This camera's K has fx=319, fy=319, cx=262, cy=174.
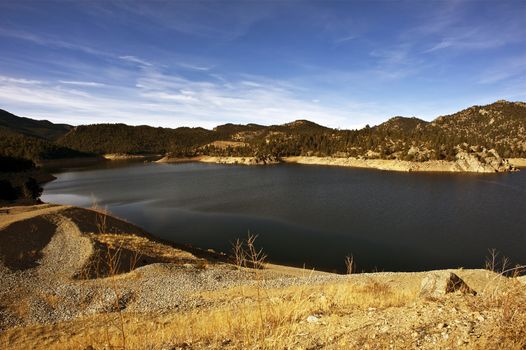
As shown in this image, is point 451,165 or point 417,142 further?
point 417,142

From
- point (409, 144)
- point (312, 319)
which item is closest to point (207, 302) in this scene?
point (312, 319)

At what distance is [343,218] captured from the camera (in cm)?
3931

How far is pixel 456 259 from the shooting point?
25859 millimetres

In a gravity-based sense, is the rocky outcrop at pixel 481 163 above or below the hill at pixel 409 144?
below

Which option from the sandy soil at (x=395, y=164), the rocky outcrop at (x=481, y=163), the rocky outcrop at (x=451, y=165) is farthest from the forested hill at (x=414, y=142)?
the sandy soil at (x=395, y=164)

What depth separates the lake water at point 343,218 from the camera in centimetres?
2745

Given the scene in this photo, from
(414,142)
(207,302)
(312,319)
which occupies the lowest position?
(207,302)

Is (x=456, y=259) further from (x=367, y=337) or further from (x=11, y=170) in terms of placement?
(x=11, y=170)

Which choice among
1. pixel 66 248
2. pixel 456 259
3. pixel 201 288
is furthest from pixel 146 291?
pixel 456 259

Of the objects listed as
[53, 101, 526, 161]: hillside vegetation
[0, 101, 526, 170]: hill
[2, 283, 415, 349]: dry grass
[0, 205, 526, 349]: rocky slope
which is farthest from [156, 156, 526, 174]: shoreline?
[2, 283, 415, 349]: dry grass

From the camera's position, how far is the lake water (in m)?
27.5

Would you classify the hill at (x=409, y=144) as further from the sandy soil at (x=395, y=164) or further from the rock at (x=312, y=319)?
the rock at (x=312, y=319)

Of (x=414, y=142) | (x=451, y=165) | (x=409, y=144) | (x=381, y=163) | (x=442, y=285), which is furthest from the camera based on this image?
(x=409, y=144)

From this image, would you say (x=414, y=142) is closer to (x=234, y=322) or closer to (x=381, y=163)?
(x=381, y=163)
